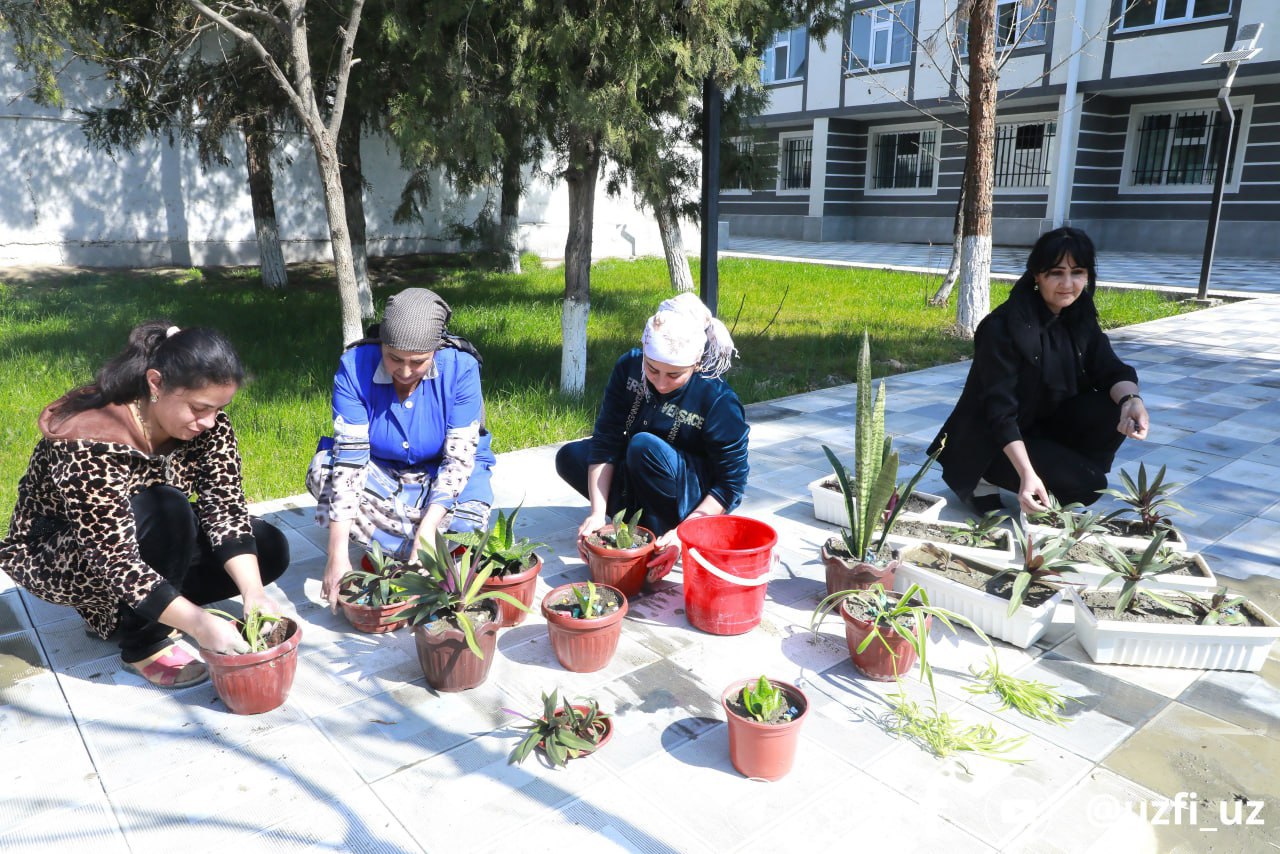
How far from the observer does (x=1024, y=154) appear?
63.2 feet

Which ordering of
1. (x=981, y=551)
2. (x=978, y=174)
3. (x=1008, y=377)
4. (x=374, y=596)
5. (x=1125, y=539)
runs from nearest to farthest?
(x=374, y=596) < (x=981, y=551) < (x=1125, y=539) < (x=1008, y=377) < (x=978, y=174)

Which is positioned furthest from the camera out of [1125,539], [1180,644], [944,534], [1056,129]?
[1056,129]

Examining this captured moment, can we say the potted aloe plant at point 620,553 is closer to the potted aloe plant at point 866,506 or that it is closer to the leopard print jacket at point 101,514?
the potted aloe plant at point 866,506

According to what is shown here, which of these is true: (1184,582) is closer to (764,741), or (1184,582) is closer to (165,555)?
(764,741)

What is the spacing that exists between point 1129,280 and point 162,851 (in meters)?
13.9

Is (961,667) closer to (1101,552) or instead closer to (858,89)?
(1101,552)

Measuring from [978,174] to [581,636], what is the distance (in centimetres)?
722

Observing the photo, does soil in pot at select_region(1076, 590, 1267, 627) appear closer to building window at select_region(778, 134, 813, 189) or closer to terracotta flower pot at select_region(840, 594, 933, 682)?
terracotta flower pot at select_region(840, 594, 933, 682)

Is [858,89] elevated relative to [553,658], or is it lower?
elevated

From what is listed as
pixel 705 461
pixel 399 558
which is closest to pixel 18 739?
pixel 399 558

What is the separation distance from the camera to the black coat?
3412 mm

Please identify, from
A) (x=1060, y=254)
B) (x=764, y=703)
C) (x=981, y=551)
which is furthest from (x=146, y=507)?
(x=1060, y=254)

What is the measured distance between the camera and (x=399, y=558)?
9.50 ft

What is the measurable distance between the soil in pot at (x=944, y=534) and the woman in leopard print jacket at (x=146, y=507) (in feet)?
7.13
